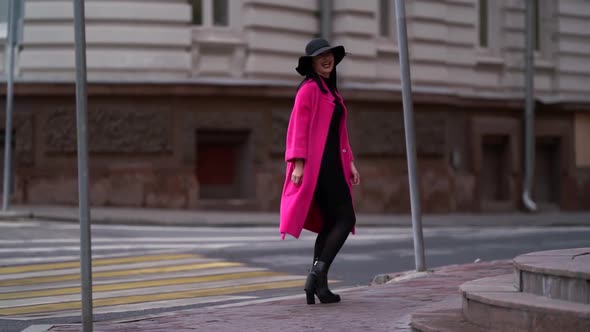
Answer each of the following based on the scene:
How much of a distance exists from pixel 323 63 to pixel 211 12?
48.8ft

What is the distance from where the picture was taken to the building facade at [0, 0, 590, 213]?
22.6 m

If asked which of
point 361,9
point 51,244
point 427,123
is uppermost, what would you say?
point 361,9

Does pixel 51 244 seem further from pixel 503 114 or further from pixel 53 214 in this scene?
pixel 503 114

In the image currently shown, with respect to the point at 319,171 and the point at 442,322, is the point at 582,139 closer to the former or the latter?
the point at 319,171

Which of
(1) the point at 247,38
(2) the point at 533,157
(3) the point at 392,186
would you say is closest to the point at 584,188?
(2) the point at 533,157

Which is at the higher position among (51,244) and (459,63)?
(459,63)

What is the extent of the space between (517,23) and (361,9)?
5.61m

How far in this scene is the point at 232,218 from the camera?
70.2 feet

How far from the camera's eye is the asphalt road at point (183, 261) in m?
10.2

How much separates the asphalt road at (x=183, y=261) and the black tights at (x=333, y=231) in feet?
4.47

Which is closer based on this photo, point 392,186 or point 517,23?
point 392,186

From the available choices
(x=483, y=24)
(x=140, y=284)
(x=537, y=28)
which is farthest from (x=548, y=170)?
(x=140, y=284)

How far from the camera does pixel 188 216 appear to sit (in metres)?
21.2

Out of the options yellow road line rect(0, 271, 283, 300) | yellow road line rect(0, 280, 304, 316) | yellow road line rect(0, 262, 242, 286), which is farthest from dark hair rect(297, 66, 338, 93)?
yellow road line rect(0, 262, 242, 286)
